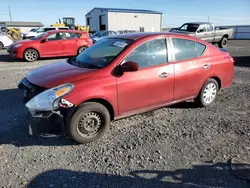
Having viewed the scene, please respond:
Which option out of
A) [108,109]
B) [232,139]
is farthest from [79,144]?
[232,139]

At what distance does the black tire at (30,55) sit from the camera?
1085 centimetres

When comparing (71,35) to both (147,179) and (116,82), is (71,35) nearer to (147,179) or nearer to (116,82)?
(116,82)

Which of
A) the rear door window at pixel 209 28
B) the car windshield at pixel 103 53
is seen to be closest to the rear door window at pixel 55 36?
the car windshield at pixel 103 53

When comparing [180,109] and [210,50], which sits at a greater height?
[210,50]

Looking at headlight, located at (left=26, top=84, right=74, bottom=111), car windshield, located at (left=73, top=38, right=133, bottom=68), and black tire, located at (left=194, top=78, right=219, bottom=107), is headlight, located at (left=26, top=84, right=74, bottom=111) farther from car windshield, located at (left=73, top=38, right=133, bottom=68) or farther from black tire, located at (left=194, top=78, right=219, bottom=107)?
black tire, located at (left=194, top=78, right=219, bottom=107)

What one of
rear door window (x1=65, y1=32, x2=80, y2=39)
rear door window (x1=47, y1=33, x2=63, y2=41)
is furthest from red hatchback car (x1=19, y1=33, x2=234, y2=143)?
rear door window (x1=65, y1=32, x2=80, y2=39)

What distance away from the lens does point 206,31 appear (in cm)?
1650

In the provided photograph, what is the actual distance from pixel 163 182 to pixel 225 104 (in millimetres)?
3207

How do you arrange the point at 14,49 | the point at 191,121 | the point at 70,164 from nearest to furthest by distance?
1. the point at 70,164
2. the point at 191,121
3. the point at 14,49

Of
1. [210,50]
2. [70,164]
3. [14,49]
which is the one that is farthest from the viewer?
[14,49]

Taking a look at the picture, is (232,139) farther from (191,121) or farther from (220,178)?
(220,178)

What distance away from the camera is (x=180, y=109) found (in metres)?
4.75

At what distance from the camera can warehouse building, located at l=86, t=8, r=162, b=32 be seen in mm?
35625

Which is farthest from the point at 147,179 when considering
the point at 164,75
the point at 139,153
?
the point at 164,75
